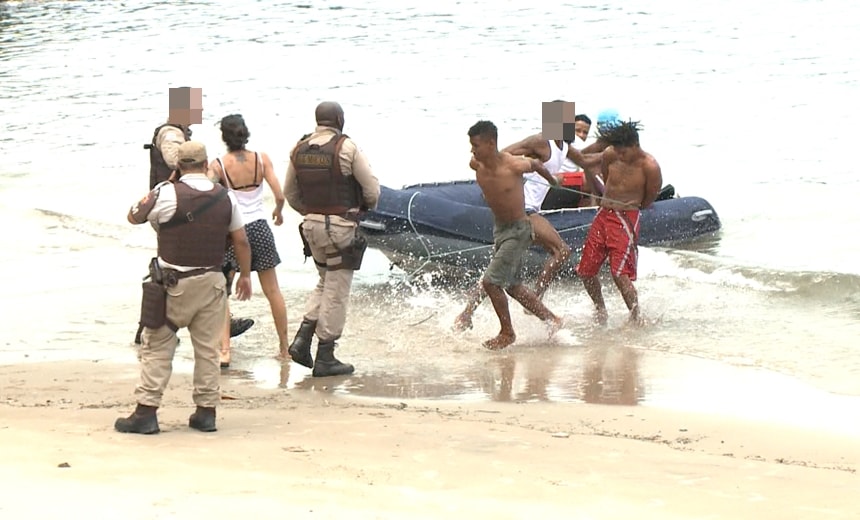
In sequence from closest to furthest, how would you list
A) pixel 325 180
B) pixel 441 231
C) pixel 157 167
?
pixel 325 180
pixel 157 167
pixel 441 231

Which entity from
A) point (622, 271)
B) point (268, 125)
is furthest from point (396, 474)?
point (268, 125)

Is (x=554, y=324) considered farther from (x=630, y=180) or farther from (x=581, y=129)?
(x=581, y=129)

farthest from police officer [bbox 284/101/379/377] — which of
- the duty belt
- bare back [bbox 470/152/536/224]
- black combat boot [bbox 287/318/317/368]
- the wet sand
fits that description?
the duty belt

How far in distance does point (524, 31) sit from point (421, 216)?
2413 cm

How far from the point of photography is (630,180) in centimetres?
977

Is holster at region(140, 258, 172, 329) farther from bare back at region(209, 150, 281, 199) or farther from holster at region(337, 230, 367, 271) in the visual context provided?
bare back at region(209, 150, 281, 199)

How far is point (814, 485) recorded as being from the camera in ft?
19.2

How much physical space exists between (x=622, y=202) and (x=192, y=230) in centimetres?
430

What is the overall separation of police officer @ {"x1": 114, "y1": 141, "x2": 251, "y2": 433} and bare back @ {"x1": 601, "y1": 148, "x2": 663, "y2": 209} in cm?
405

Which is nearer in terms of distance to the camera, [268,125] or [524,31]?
[268,125]

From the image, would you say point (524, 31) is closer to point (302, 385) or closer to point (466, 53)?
point (466, 53)

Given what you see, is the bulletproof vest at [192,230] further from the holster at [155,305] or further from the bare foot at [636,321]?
the bare foot at [636,321]

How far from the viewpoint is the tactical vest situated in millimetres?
7949

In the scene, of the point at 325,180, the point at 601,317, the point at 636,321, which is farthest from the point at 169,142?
the point at 636,321
